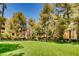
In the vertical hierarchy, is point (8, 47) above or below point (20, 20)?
below

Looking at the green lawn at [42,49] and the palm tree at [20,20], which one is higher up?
the palm tree at [20,20]

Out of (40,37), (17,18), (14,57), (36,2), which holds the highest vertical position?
(36,2)

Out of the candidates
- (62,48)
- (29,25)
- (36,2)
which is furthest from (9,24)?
(62,48)

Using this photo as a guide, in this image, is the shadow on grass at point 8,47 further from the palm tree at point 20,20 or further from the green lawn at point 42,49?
the palm tree at point 20,20

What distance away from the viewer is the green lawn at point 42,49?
281cm

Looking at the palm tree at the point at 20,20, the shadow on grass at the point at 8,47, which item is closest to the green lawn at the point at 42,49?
the shadow on grass at the point at 8,47

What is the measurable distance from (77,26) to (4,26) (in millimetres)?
897

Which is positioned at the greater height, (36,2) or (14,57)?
(36,2)

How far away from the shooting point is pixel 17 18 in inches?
114

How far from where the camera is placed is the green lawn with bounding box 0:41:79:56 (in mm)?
2814

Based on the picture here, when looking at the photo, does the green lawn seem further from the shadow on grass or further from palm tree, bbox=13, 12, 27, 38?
palm tree, bbox=13, 12, 27, 38

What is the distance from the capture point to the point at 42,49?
283 centimetres

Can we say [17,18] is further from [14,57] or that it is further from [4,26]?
[14,57]

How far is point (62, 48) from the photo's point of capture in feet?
9.32
